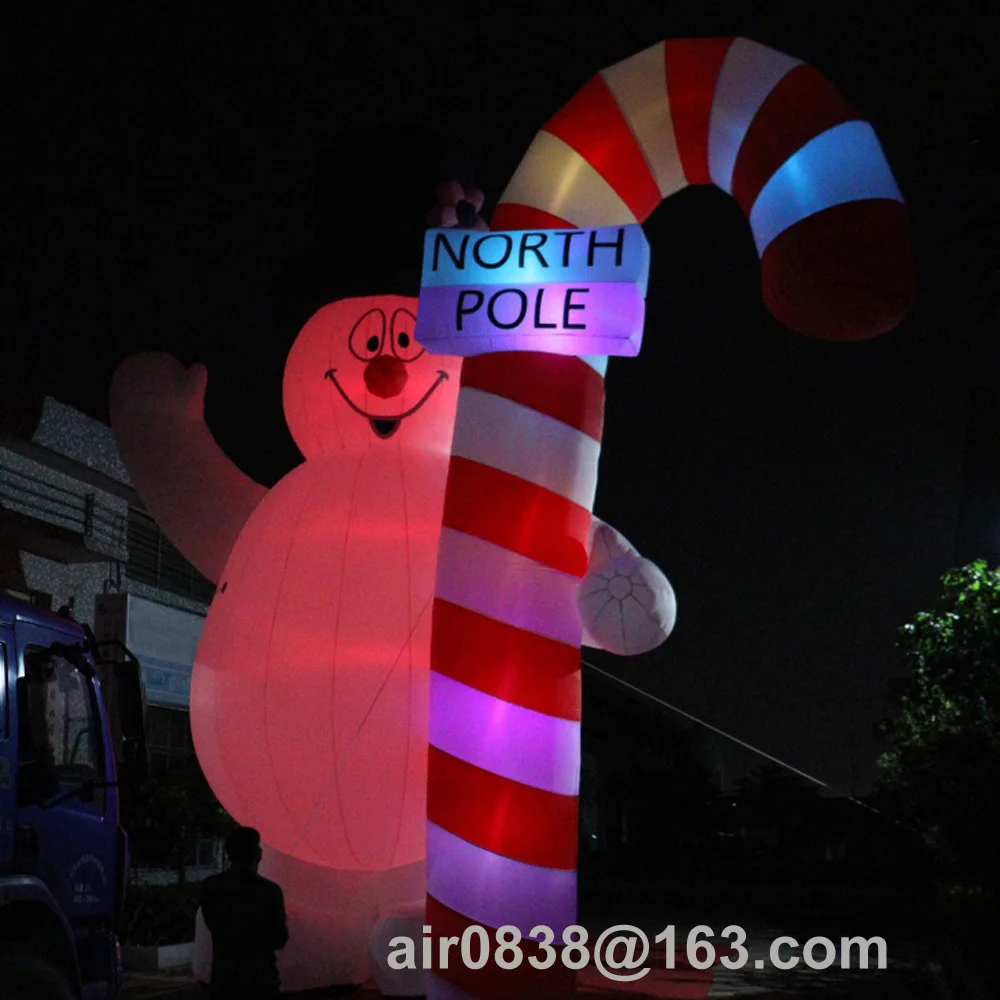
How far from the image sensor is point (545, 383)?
277 inches

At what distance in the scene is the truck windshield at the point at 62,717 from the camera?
18.7 ft

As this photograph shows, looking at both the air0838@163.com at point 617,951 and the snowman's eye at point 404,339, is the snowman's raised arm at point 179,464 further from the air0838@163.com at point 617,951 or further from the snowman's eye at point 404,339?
the air0838@163.com at point 617,951

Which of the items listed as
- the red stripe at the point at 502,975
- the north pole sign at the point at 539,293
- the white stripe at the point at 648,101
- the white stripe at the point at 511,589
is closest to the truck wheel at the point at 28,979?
the red stripe at the point at 502,975

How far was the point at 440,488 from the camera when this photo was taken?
8250mm

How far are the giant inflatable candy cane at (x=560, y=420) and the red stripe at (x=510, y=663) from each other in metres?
0.01

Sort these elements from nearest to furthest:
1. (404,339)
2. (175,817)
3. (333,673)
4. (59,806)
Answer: (59,806) → (333,673) → (404,339) → (175,817)

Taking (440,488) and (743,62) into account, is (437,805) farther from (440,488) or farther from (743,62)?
(743,62)

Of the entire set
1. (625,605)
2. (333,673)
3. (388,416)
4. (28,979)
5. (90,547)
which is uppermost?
(90,547)

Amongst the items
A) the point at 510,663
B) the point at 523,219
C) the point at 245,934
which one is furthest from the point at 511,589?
the point at 245,934

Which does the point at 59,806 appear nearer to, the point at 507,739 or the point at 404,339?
the point at 507,739

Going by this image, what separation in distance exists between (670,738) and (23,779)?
24.9m

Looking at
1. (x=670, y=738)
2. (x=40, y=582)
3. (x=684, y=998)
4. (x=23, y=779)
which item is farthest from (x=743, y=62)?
(x=670, y=738)

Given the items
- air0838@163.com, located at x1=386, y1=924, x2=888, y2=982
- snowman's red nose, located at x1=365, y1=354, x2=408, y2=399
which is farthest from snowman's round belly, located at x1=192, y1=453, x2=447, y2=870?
air0838@163.com, located at x1=386, y1=924, x2=888, y2=982

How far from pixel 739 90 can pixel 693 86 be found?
0.27 metres
